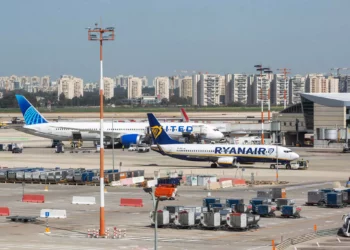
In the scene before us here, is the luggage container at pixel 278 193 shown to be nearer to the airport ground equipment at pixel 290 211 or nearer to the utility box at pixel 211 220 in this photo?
the airport ground equipment at pixel 290 211

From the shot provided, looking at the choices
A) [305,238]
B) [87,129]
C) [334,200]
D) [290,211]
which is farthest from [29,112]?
[305,238]

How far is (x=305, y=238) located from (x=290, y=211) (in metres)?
9.75

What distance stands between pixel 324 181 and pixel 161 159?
3456cm

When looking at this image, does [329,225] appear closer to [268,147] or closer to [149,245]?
[149,245]

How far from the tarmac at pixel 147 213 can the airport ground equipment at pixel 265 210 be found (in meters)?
0.67

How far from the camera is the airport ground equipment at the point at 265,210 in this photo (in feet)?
194

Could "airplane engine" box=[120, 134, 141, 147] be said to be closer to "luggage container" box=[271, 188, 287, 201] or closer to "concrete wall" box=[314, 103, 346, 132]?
"concrete wall" box=[314, 103, 346, 132]

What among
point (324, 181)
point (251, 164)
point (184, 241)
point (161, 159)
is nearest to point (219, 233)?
point (184, 241)

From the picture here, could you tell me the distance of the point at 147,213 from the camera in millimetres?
62250

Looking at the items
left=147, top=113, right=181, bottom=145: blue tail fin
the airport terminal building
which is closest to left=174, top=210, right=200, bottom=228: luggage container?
left=147, top=113, right=181, bottom=145: blue tail fin

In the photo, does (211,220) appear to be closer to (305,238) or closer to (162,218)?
(162,218)

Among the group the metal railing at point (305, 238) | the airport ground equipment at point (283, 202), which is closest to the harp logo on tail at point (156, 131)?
the airport ground equipment at point (283, 202)

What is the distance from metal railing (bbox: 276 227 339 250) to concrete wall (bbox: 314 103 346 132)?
9044 centimetres

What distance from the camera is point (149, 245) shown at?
155 ft
